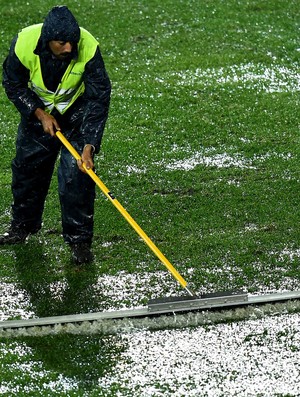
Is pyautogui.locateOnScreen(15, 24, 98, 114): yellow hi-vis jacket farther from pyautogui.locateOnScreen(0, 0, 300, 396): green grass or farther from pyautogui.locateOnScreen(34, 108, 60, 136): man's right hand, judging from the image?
pyautogui.locateOnScreen(0, 0, 300, 396): green grass

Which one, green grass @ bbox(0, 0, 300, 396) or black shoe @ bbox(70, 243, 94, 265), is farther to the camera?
black shoe @ bbox(70, 243, 94, 265)

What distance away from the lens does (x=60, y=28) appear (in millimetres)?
6895

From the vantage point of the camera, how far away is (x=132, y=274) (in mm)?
7562

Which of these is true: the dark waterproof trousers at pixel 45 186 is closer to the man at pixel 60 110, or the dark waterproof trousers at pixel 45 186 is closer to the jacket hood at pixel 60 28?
the man at pixel 60 110

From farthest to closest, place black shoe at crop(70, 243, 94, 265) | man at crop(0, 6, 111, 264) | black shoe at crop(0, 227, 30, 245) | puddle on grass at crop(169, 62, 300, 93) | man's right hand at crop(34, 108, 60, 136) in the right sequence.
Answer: puddle on grass at crop(169, 62, 300, 93), black shoe at crop(0, 227, 30, 245), black shoe at crop(70, 243, 94, 265), man's right hand at crop(34, 108, 60, 136), man at crop(0, 6, 111, 264)

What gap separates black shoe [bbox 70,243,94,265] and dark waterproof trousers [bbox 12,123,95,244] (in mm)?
54

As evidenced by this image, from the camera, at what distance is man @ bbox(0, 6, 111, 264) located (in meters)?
7.14

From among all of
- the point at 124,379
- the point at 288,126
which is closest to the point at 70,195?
the point at 124,379

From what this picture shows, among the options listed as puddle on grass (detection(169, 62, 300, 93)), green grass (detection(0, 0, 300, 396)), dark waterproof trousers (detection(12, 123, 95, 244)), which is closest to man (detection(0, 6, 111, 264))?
dark waterproof trousers (detection(12, 123, 95, 244))

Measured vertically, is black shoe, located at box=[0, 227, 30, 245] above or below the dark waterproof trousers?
below

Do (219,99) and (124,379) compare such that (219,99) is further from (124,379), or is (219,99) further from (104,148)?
(124,379)

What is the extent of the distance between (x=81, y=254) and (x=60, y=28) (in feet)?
5.86

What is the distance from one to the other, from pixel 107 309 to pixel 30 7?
6.42 meters

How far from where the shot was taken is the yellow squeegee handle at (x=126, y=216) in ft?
23.0
